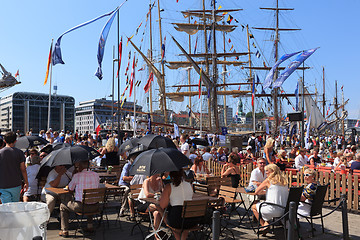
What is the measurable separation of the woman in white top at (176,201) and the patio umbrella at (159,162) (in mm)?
198

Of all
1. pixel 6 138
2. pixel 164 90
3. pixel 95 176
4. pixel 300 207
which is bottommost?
pixel 300 207

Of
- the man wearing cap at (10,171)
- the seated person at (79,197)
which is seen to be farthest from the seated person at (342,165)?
the man wearing cap at (10,171)

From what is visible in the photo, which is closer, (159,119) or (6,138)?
(6,138)

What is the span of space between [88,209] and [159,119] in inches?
2413

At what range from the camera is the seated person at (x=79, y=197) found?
7219 millimetres

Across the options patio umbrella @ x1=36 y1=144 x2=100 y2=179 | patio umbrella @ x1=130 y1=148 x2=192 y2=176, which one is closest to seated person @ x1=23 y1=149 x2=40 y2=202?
patio umbrella @ x1=36 y1=144 x2=100 y2=179

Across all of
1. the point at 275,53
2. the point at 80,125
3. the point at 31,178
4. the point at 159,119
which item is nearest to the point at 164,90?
the point at 159,119

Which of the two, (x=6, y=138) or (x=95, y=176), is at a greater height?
(x=6, y=138)

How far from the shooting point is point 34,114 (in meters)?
133

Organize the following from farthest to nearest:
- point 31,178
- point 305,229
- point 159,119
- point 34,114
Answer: point 34,114, point 159,119, point 31,178, point 305,229

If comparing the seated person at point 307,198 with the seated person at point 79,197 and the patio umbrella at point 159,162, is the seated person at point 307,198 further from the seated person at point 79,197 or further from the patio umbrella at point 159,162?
the seated person at point 79,197

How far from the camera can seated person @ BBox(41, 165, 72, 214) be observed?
7.87 meters

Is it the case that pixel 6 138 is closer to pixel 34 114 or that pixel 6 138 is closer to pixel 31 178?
pixel 31 178

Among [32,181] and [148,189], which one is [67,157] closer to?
[32,181]
